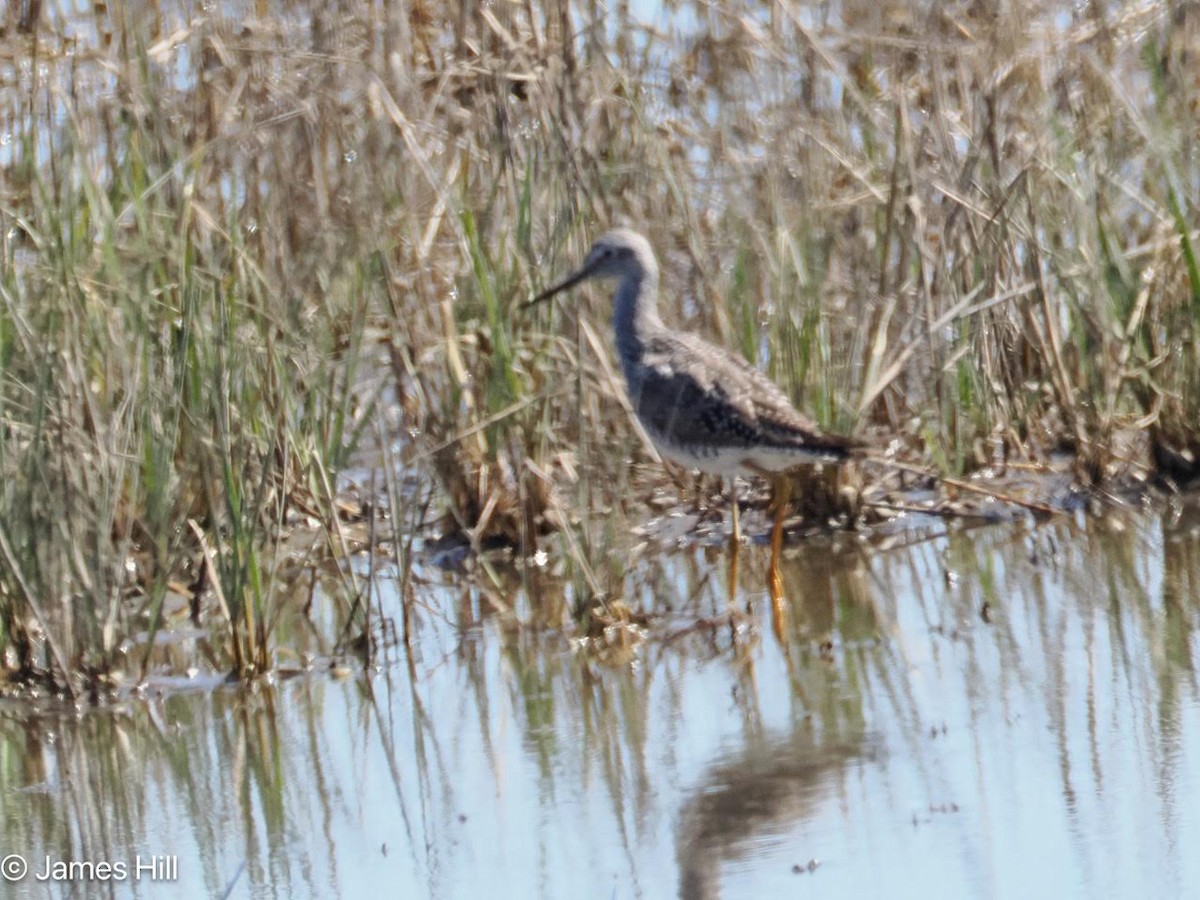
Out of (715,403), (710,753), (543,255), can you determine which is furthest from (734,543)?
(710,753)

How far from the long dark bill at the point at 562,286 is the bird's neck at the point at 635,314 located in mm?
255

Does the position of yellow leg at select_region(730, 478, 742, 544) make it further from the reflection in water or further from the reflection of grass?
the reflection in water

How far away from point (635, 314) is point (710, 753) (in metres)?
2.86

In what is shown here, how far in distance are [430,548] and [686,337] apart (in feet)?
3.89

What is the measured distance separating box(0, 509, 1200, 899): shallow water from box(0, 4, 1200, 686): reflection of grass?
17.0 inches

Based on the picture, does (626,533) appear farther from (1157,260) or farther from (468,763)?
(1157,260)

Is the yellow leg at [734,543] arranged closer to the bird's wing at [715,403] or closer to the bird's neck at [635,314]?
the bird's wing at [715,403]

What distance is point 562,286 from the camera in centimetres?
722

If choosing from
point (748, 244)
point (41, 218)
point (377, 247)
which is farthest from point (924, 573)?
point (41, 218)

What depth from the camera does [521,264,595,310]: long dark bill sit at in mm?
7219

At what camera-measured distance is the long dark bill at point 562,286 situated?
7.22 metres
